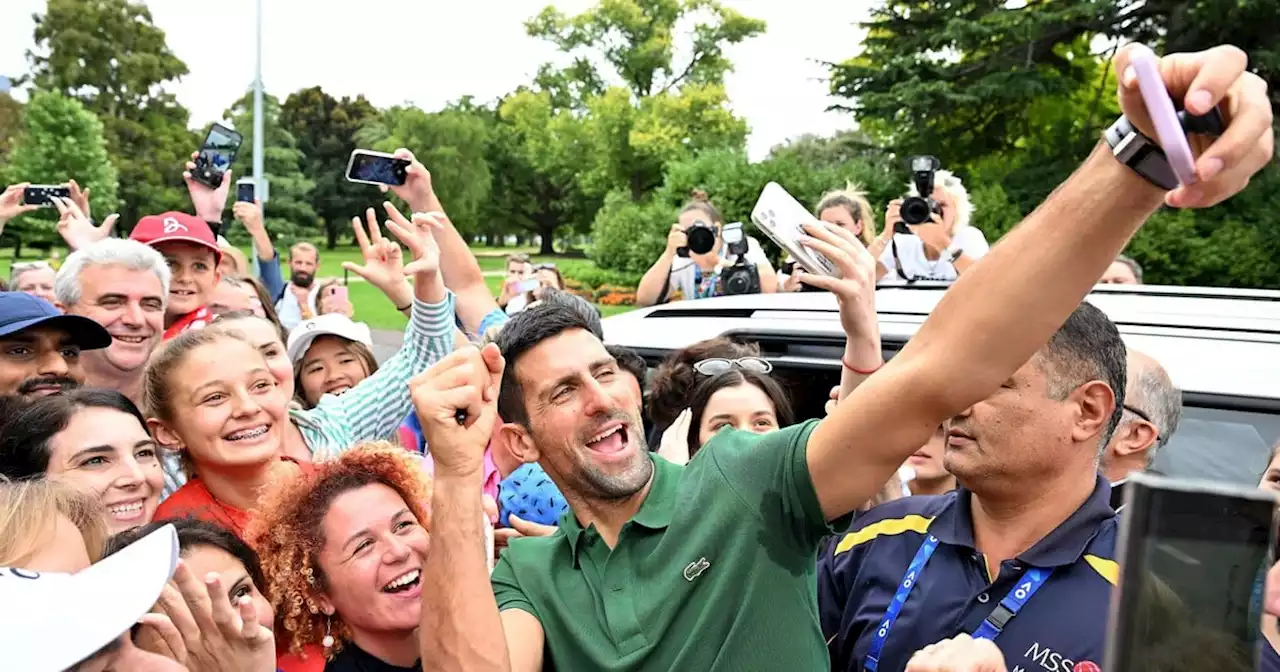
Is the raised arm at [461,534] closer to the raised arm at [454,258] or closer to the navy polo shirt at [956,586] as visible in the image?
the navy polo shirt at [956,586]

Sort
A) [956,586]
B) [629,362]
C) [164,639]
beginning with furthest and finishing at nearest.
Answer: [629,362], [956,586], [164,639]

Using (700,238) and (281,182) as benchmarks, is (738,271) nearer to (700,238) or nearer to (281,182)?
(700,238)

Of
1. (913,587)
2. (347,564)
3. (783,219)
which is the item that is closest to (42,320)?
(347,564)

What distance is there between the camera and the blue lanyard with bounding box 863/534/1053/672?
204 centimetres

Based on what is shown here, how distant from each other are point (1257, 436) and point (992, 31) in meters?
18.4

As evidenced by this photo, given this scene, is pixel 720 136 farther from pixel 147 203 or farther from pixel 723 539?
pixel 723 539

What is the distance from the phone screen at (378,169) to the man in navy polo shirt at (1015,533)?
256 cm

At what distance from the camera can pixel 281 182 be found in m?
49.4

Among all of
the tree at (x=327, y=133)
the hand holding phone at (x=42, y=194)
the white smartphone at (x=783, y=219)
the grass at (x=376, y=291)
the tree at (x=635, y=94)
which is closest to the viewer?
the white smartphone at (x=783, y=219)

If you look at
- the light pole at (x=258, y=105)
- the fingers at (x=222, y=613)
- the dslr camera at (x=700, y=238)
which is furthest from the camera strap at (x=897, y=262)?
the light pole at (x=258, y=105)

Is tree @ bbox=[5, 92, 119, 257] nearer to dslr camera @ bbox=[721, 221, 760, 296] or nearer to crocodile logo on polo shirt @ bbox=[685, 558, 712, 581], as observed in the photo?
dslr camera @ bbox=[721, 221, 760, 296]

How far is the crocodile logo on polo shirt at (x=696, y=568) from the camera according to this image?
6.29ft

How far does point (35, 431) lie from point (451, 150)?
47474mm

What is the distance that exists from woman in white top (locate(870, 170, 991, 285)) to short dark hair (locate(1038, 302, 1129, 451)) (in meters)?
3.70
